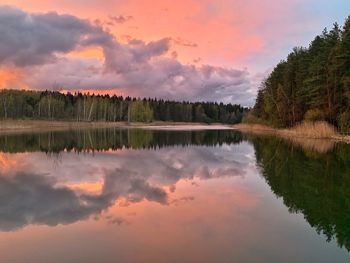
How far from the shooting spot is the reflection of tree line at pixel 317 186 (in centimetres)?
1060

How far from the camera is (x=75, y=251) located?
27.0 feet

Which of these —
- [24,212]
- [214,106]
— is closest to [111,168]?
[24,212]

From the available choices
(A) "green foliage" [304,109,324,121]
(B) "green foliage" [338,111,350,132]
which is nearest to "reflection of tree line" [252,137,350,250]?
(B) "green foliage" [338,111,350,132]

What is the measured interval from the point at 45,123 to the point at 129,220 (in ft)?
264

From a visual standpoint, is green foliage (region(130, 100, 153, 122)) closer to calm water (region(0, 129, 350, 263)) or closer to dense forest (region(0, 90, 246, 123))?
dense forest (region(0, 90, 246, 123))

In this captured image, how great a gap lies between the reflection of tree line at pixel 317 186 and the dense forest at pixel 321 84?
16.9 metres

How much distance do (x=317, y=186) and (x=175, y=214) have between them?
699 cm

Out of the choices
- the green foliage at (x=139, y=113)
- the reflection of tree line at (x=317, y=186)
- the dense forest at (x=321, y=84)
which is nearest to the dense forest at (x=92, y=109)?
the green foliage at (x=139, y=113)

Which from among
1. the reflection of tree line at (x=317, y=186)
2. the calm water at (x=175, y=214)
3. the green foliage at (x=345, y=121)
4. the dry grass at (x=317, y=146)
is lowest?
the calm water at (x=175, y=214)

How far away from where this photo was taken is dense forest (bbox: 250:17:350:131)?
41.2 m

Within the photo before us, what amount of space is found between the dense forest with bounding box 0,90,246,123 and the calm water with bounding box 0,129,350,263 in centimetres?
9923

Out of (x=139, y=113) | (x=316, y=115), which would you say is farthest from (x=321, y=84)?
(x=139, y=113)

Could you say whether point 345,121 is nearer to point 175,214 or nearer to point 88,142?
point 88,142

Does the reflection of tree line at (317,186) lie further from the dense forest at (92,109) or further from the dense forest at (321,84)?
the dense forest at (92,109)
